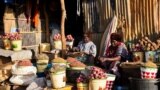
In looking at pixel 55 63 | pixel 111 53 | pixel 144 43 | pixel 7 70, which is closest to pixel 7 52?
pixel 7 70

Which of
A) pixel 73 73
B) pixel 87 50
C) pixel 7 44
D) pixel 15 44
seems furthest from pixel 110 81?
pixel 7 44

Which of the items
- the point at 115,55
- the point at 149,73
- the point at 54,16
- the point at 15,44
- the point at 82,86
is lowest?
the point at 82,86

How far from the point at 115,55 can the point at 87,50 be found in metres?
2.10

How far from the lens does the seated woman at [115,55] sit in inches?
341

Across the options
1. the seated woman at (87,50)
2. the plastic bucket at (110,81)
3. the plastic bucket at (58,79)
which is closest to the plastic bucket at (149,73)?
the plastic bucket at (110,81)

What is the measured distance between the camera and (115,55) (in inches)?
351

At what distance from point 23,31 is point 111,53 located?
4.42 m

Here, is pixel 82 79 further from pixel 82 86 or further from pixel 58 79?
pixel 58 79

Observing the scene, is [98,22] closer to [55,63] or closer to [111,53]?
[111,53]

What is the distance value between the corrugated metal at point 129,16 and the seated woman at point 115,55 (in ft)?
5.06

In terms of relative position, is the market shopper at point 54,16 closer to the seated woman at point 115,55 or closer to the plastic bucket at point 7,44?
the plastic bucket at point 7,44

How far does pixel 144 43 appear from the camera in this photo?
9156 mm

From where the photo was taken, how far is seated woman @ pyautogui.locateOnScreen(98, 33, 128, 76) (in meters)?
8.67

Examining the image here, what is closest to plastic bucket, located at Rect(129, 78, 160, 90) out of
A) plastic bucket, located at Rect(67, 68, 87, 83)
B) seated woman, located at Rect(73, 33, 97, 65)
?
plastic bucket, located at Rect(67, 68, 87, 83)
